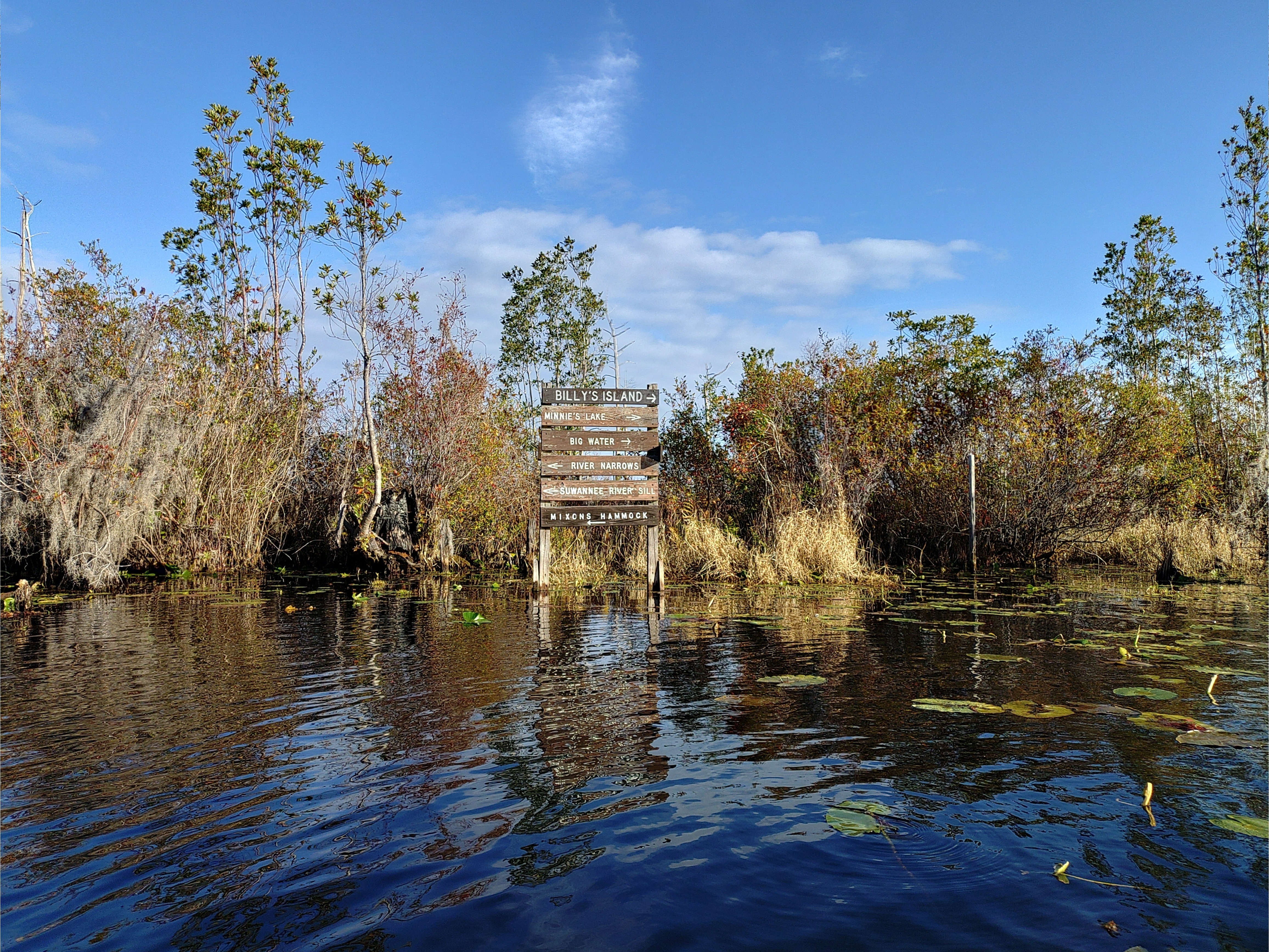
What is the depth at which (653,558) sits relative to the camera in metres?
12.1

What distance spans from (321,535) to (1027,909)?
1794cm

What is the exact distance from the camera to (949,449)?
17016 mm

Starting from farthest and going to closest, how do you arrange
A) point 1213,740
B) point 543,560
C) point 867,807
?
point 543,560
point 1213,740
point 867,807

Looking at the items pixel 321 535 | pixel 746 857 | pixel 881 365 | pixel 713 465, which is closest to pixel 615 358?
pixel 713 465

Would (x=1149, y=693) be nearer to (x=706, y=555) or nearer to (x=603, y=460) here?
(x=603, y=460)

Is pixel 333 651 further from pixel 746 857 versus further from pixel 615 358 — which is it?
pixel 615 358

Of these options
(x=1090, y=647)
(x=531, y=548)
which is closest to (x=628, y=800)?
(x=1090, y=647)

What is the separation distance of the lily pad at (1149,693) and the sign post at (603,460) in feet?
25.2

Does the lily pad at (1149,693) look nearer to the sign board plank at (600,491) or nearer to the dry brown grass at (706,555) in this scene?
the sign board plank at (600,491)

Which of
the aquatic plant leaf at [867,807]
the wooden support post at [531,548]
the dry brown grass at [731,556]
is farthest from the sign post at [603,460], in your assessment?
the aquatic plant leaf at [867,807]

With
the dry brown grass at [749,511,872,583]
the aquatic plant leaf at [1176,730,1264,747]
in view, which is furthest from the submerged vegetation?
the aquatic plant leaf at [1176,730,1264,747]

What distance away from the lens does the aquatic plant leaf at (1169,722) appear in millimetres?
3924

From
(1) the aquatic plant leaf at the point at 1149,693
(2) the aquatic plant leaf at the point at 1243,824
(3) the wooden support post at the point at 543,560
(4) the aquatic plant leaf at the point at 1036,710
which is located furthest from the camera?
(3) the wooden support post at the point at 543,560

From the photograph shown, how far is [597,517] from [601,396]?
199cm
